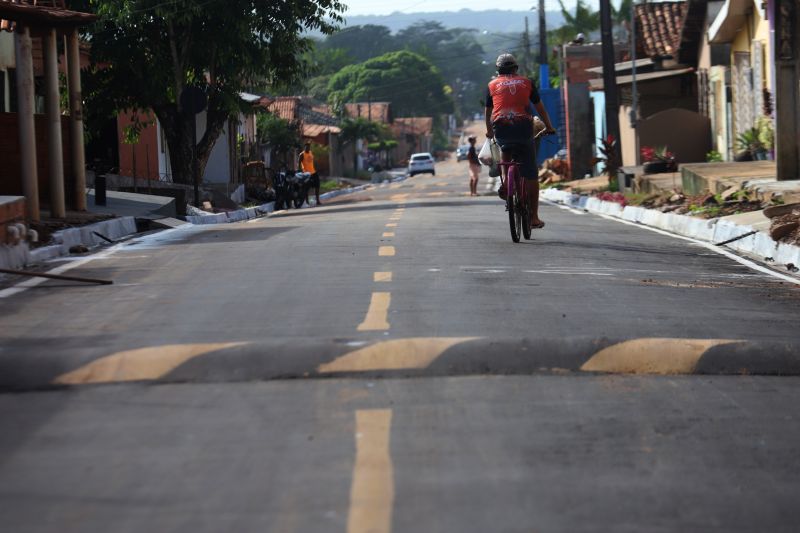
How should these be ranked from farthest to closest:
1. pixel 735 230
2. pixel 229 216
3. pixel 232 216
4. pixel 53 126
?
pixel 232 216 → pixel 229 216 → pixel 53 126 → pixel 735 230

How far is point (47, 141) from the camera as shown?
17.9m

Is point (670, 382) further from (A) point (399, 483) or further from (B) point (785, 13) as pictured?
(B) point (785, 13)

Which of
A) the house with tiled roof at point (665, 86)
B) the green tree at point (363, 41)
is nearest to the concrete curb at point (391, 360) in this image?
the house with tiled roof at point (665, 86)

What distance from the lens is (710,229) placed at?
1603cm

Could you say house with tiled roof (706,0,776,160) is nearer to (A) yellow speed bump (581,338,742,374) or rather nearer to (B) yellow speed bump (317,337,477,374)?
(A) yellow speed bump (581,338,742,374)

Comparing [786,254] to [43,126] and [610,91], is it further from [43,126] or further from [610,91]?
[610,91]

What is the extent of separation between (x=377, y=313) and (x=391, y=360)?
4.90 ft

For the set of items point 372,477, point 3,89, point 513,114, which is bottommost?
point 372,477

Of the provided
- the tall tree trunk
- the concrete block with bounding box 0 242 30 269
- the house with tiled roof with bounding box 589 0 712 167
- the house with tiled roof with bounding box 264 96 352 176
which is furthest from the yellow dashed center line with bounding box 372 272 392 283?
the house with tiled roof with bounding box 264 96 352 176

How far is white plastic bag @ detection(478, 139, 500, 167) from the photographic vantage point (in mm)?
13347

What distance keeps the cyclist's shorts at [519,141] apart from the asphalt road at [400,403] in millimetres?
2485

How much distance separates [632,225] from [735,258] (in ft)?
18.6

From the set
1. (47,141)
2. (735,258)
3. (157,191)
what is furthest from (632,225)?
(157,191)

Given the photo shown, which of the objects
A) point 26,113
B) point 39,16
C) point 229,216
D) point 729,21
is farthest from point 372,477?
point 729,21
